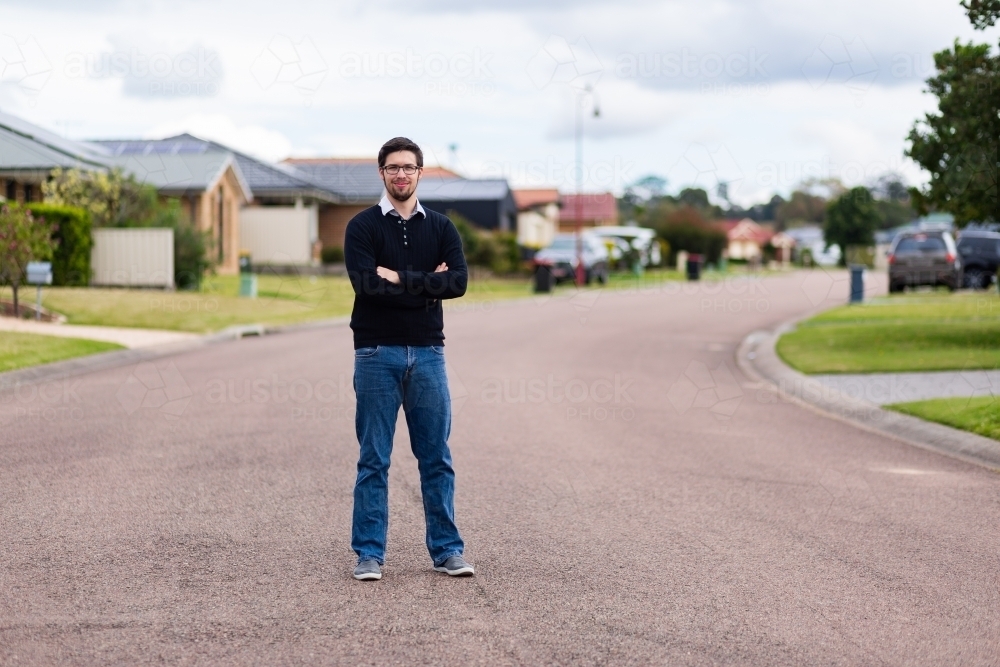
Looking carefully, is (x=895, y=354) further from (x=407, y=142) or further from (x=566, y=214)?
(x=566, y=214)

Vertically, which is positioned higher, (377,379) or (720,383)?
(377,379)

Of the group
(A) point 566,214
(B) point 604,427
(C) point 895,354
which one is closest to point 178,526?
(B) point 604,427

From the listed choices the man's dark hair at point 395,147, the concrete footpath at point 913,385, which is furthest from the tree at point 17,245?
the man's dark hair at point 395,147

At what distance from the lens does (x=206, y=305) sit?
2598 centimetres

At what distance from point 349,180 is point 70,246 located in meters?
30.0

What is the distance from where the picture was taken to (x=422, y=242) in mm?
6090

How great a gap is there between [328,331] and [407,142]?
1764cm

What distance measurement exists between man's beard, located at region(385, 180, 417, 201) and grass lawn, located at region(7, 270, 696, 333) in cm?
1659

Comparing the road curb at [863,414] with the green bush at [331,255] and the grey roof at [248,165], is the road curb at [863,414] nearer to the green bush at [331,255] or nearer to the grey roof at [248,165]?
the grey roof at [248,165]

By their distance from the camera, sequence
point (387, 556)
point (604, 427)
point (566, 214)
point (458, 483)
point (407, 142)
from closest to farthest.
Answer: point (407, 142), point (387, 556), point (458, 483), point (604, 427), point (566, 214)

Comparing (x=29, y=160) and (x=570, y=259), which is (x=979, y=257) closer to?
(x=570, y=259)

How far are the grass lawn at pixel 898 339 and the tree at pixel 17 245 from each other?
1317 cm

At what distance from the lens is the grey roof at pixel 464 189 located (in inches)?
2547

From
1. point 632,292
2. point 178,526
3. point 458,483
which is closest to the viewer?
point 178,526
